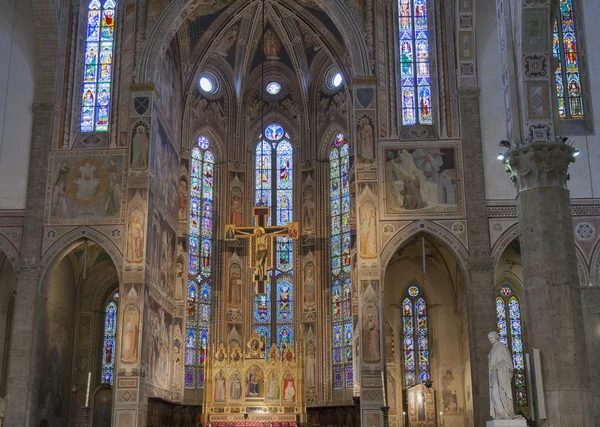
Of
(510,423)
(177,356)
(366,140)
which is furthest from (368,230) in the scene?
(510,423)

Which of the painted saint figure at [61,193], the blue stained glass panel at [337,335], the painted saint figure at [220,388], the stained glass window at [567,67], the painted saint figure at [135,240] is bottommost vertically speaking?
the painted saint figure at [220,388]

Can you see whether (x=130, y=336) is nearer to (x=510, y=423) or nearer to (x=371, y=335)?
(x=371, y=335)

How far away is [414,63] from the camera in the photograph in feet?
92.2

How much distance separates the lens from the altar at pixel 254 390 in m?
26.5

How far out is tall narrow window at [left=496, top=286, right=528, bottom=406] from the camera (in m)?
29.8

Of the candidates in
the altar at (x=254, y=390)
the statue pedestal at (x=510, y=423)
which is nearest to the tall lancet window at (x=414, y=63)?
the altar at (x=254, y=390)

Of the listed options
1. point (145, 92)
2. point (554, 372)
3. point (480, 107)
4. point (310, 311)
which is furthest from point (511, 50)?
point (310, 311)

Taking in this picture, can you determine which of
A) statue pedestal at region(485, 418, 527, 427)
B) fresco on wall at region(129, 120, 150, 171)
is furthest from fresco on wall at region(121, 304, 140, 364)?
statue pedestal at region(485, 418, 527, 427)

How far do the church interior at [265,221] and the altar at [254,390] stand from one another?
0.23 ft

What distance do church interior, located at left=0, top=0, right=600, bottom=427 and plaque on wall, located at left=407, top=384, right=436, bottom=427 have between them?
78 mm

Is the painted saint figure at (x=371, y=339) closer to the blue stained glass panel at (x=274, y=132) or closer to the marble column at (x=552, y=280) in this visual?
the marble column at (x=552, y=280)

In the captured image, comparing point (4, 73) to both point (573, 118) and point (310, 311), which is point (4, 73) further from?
point (573, 118)

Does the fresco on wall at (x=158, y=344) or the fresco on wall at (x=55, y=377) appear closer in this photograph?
the fresco on wall at (x=158, y=344)

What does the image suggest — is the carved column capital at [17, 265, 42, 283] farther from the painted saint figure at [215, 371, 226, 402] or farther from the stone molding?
the stone molding
